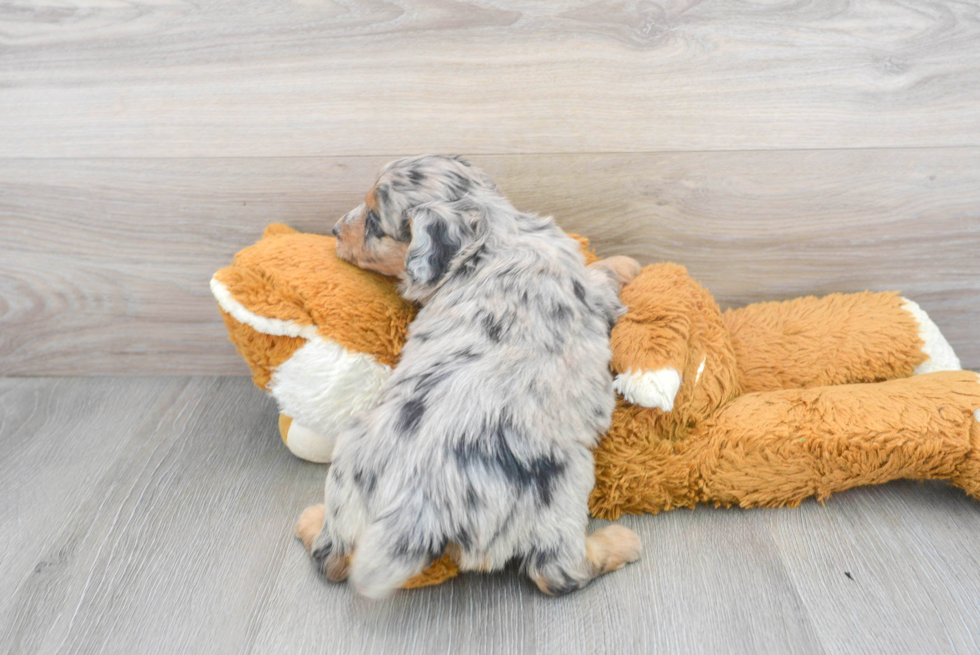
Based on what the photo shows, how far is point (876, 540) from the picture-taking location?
1.72 meters

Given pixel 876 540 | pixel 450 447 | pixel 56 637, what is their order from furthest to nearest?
pixel 876 540 < pixel 56 637 < pixel 450 447

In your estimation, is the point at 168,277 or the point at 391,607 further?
the point at 168,277

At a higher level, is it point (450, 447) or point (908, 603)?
point (450, 447)

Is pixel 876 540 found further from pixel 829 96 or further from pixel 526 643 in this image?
pixel 829 96

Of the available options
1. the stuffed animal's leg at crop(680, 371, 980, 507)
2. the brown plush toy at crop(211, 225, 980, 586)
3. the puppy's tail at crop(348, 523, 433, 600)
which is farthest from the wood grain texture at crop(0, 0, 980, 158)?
the puppy's tail at crop(348, 523, 433, 600)

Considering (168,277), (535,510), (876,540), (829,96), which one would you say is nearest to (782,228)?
(829,96)

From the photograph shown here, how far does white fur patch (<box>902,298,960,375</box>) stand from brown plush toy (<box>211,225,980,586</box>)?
0.30 ft

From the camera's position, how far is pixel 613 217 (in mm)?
2182

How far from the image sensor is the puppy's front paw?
171 centimetres

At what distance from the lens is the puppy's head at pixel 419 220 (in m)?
1.65

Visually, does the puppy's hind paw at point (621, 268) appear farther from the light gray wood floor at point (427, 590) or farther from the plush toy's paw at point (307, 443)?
the plush toy's paw at point (307, 443)

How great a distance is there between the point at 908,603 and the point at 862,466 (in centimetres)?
34

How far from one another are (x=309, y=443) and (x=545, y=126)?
119cm

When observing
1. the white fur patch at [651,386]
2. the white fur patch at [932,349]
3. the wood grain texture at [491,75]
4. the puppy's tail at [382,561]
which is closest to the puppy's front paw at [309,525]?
the puppy's tail at [382,561]
